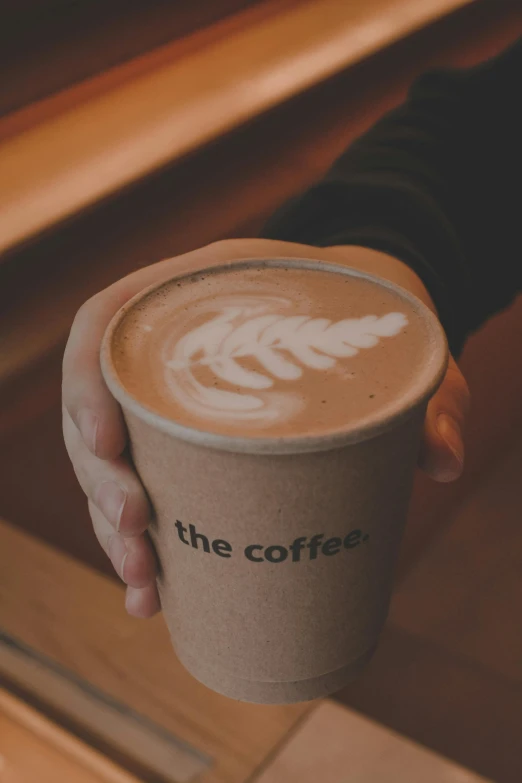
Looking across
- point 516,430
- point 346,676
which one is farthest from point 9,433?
point 516,430

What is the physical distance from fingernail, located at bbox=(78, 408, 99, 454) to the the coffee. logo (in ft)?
0.23

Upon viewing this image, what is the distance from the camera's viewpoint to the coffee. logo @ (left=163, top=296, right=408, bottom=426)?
21.7 inches

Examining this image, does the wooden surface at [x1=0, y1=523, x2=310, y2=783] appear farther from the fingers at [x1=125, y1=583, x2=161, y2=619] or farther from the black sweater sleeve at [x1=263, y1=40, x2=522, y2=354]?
the black sweater sleeve at [x1=263, y1=40, x2=522, y2=354]

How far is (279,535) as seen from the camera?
0.54m

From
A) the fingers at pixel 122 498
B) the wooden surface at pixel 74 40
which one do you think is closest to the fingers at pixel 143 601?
the fingers at pixel 122 498

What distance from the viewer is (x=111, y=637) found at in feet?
2.98

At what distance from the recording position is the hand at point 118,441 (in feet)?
1.97

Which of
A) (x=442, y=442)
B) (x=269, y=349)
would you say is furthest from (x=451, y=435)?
(x=269, y=349)

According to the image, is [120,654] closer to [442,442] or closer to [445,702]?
[442,442]

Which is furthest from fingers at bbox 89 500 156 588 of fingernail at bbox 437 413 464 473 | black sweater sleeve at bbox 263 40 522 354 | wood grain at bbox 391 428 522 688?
wood grain at bbox 391 428 522 688

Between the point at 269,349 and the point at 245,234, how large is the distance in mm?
1028

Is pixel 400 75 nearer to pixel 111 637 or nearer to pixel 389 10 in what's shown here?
pixel 389 10

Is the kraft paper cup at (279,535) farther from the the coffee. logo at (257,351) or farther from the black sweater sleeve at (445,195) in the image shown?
the black sweater sleeve at (445,195)

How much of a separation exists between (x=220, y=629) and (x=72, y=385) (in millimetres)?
241
